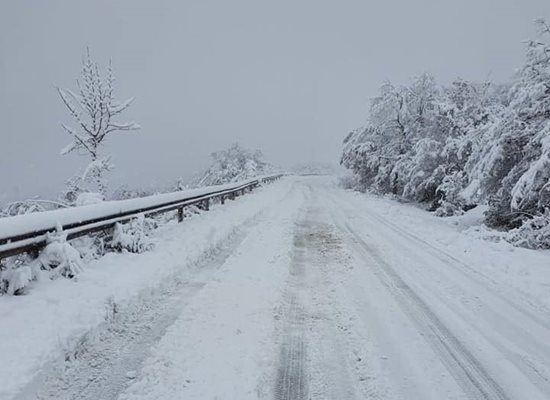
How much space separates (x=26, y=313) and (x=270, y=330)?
9.30 ft

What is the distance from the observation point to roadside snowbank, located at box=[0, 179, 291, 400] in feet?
13.4

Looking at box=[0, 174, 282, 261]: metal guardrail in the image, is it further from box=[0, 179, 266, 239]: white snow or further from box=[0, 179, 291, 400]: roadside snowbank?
box=[0, 179, 291, 400]: roadside snowbank

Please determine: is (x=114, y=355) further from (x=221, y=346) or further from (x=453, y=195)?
(x=453, y=195)

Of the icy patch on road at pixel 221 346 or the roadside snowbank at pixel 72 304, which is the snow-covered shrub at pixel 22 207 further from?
the icy patch on road at pixel 221 346

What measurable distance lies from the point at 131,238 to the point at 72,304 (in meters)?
3.34

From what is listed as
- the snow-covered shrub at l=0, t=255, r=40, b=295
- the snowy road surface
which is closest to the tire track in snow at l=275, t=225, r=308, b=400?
the snowy road surface

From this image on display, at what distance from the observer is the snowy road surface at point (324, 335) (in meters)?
4.00

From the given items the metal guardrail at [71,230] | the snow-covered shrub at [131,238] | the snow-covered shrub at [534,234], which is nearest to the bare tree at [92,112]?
the metal guardrail at [71,230]

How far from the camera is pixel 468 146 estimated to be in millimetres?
21109

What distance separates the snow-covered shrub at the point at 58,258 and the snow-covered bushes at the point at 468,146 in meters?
11.1

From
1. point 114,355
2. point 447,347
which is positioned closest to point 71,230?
point 114,355

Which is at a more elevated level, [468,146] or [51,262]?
[468,146]

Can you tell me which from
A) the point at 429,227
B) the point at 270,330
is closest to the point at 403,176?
the point at 429,227

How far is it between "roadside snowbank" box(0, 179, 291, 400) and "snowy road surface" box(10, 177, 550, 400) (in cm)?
15
